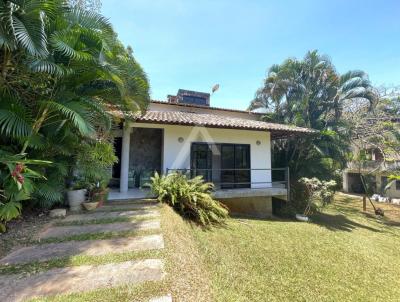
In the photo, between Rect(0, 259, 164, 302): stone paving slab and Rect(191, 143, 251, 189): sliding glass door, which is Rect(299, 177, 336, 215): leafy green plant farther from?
Rect(0, 259, 164, 302): stone paving slab

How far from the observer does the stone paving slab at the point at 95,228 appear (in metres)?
4.61

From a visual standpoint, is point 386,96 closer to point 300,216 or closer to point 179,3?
point 300,216

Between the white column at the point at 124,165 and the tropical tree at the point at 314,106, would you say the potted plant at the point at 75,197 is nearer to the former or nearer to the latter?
the white column at the point at 124,165

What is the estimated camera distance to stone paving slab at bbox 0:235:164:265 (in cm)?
365

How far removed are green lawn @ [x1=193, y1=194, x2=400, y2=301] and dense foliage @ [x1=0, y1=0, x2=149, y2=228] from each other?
433 cm

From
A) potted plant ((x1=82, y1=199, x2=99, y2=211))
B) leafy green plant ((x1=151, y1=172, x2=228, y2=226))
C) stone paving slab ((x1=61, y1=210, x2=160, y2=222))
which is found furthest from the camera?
leafy green plant ((x1=151, y1=172, x2=228, y2=226))

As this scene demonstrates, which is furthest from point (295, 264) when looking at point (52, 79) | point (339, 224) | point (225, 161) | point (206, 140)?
point (52, 79)

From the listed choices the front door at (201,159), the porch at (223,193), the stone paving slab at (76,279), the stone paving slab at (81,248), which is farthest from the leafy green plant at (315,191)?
the stone paving slab at (76,279)

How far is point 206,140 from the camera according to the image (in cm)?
1094

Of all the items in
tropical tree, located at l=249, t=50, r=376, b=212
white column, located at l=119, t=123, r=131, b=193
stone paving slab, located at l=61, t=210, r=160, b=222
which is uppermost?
tropical tree, located at l=249, t=50, r=376, b=212

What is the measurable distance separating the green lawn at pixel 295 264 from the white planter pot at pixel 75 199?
362 cm

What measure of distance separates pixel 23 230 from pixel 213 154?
828 cm

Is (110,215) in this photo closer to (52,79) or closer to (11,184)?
(11,184)

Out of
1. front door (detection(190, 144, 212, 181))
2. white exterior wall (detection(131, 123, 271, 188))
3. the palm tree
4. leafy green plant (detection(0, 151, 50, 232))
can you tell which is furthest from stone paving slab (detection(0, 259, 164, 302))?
the palm tree
